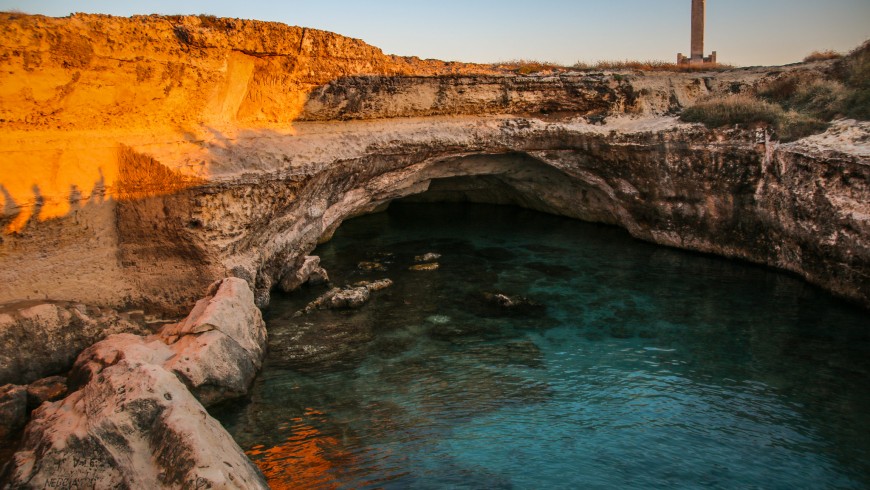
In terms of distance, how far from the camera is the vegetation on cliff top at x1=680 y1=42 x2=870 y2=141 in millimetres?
12531

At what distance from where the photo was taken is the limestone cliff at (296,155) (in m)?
8.63

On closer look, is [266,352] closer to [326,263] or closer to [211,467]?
[211,467]

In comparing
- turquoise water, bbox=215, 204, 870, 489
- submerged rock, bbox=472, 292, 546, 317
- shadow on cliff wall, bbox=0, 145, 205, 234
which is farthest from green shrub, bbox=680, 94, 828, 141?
shadow on cliff wall, bbox=0, 145, 205, 234

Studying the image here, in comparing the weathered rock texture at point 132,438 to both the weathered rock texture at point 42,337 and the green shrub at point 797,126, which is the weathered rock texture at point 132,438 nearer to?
the weathered rock texture at point 42,337

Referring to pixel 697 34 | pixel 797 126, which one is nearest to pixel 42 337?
pixel 797 126

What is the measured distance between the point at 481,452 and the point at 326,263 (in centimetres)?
857

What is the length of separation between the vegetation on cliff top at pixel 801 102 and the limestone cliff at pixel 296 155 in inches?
17.0

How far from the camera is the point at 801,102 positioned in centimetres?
1377

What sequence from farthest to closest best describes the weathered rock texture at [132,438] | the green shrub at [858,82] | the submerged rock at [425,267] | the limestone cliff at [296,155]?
the submerged rock at [425,267], the green shrub at [858,82], the limestone cliff at [296,155], the weathered rock texture at [132,438]

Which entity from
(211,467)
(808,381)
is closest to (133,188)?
(211,467)

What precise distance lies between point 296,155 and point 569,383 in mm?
6070

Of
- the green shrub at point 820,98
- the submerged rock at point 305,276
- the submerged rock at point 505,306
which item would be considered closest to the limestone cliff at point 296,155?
the submerged rock at point 305,276

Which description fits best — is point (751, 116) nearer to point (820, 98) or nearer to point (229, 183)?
point (820, 98)

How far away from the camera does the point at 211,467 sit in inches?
207
